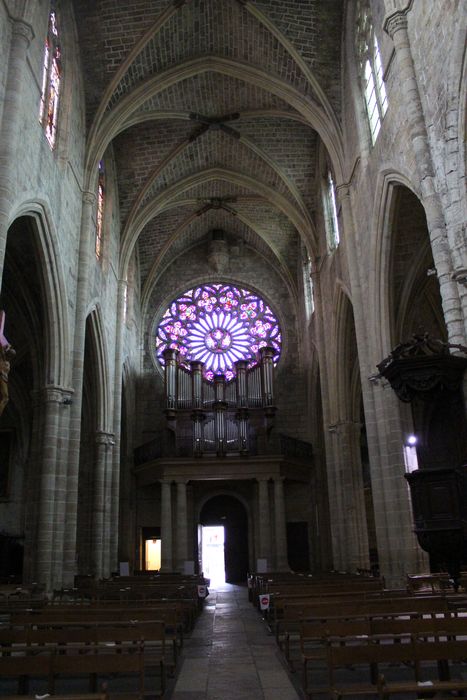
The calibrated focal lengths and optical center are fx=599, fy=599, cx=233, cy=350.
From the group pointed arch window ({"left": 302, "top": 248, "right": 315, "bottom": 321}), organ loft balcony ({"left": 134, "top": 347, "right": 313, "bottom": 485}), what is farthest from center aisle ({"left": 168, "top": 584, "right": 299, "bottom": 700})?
pointed arch window ({"left": 302, "top": 248, "right": 315, "bottom": 321})

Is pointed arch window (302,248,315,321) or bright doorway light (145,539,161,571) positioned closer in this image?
pointed arch window (302,248,315,321)

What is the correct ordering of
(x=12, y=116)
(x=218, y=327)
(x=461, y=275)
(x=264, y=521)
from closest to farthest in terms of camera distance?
(x=461, y=275) < (x=12, y=116) < (x=264, y=521) < (x=218, y=327)

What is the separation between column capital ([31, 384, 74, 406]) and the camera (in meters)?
14.2

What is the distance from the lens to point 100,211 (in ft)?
66.1

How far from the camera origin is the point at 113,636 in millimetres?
5738

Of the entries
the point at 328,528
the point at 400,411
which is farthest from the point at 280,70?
the point at 328,528

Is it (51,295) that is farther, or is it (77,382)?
(77,382)

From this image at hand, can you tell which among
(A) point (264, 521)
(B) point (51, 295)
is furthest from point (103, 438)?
(A) point (264, 521)

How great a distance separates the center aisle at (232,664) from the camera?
605 cm

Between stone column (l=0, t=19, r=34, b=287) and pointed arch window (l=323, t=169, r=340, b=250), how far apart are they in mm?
10957

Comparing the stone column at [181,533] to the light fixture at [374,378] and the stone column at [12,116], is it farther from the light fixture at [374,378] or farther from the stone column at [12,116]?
the stone column at [12,116]

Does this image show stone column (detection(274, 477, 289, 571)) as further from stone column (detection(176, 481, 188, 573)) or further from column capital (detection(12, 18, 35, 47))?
column capital (detection(12, 18, 35, 47))

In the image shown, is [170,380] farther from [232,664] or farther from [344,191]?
[232,664]

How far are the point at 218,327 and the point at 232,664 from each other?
2220 centimetres
